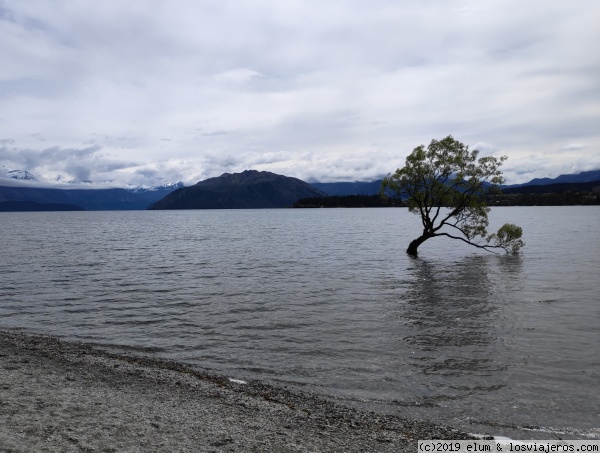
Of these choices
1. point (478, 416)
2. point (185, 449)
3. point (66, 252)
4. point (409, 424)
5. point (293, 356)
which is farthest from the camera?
point (66, 252)

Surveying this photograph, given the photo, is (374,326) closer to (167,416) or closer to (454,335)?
(454,335)

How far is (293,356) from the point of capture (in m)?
19.0

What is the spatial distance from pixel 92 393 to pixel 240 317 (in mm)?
13195

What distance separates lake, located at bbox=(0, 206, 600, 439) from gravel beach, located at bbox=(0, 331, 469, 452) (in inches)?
67.2

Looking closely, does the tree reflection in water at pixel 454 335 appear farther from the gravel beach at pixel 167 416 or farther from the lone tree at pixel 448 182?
the lone tree at pixel 448 182

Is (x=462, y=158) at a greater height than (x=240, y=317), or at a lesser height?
greater

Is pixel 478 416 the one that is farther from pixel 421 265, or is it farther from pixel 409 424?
pixel 421 265

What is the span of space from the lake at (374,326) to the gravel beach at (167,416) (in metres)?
1.71

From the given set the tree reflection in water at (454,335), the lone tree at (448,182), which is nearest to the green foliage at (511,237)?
the lone tree at (448,182)

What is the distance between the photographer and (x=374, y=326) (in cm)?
2377

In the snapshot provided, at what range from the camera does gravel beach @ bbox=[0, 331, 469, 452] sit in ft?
32.9

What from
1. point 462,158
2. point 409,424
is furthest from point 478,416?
point 462,158

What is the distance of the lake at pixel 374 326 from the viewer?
1445cm

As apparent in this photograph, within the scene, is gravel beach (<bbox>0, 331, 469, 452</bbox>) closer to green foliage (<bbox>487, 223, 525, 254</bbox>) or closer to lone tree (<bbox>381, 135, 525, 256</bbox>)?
lone tree (<bbox>381, 135, 525, 256</bbox>)
